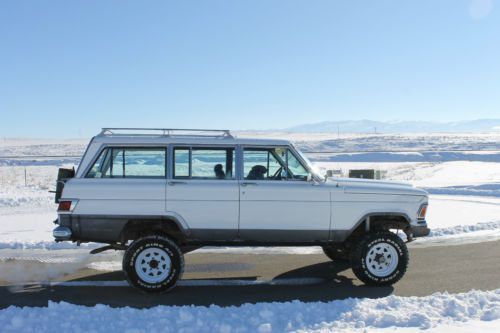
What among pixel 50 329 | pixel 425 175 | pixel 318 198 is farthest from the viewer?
pixel 425 175

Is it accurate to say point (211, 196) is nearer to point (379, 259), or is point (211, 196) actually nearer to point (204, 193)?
point (204, 193)

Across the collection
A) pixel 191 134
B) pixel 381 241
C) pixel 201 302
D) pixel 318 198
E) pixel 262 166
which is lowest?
pixel 201 302

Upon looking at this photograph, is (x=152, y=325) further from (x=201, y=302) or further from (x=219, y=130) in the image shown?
(x=219, y=130)

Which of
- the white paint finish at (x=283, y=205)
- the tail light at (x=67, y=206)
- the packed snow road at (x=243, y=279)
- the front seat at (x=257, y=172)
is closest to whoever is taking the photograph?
the packed snow road at (x=243, y=279)

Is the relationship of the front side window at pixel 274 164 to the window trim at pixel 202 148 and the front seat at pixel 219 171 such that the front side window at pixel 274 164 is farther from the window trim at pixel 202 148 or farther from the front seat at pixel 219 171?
the front seat at pixel 219 171

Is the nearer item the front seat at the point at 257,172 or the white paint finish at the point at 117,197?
the white paint finish at the point at 117,197

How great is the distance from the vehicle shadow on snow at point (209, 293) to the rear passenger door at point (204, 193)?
755 mm

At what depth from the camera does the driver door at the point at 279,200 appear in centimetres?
704

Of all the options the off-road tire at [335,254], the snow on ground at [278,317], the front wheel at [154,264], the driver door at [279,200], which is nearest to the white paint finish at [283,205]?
the driver door at [279,200]

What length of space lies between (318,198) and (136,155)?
260 cm

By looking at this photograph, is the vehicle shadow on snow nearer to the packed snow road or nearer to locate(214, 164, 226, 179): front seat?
the packed snow road

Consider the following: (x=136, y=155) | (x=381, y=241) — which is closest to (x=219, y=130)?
(x=136, y=155)

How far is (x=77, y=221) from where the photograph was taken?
6863 mm

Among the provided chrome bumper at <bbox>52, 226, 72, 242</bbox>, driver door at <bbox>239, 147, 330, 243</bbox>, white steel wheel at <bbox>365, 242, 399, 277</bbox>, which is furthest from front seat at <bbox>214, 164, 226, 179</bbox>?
white steel wheel at <bbox>365, 242, 399, 277</bbox>
